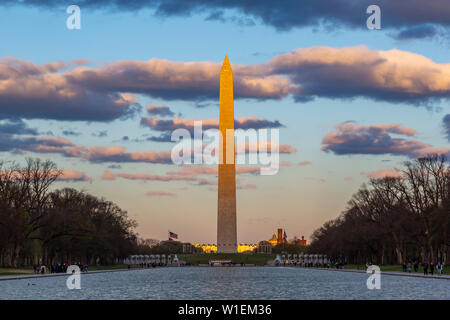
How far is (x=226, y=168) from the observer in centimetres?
11594

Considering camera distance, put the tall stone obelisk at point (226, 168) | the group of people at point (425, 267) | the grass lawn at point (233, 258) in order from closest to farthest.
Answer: the group of people at point (425, 267), the tall stone obelisk at point (226, 168), the grass lawn at point (233, 258)

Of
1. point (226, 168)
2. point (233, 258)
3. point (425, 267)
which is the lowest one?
point (233, 258)

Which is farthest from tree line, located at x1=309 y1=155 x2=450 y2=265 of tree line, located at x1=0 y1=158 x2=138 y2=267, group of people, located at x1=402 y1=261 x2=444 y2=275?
tree line, located at x1=0 y1=158 x2=138 y2=267

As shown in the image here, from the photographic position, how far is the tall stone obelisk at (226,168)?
372ft

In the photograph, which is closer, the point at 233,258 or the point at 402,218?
the point at 402,218

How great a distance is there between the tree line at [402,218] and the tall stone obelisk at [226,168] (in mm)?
16809

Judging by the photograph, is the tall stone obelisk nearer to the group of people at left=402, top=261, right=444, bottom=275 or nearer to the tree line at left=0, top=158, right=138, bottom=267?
the tree line at left=0, top=158, right=138, bottom=267

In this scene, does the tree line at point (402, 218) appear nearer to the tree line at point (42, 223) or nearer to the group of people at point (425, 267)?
the group of people at point (425, 267)

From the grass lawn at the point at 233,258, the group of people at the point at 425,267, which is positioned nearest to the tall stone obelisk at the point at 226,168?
the grass lawn at the point at 233,258

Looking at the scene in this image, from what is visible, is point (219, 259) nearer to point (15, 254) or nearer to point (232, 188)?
point (232, 188)

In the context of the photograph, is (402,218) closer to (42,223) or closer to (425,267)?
(425,267)

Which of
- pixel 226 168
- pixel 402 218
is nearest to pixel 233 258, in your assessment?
pixel 226 168

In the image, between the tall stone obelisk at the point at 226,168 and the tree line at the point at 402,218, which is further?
the tall stone obelisk at the point at 226,168

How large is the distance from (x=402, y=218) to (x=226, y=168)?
118 ft
